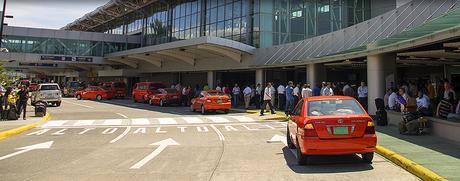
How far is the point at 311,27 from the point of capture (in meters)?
37.5

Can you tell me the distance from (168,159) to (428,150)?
20.5 feet

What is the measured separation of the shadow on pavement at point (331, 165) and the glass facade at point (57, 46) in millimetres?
48734

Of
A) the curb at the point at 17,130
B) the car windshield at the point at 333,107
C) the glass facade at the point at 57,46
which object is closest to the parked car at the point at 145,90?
the curb at the point at 17,130

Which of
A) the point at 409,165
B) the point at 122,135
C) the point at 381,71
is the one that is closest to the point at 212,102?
the point at 122,135

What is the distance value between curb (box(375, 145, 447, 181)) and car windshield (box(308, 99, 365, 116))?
4.26 ft

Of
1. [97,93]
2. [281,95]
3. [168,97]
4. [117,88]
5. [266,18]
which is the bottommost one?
[168,97]

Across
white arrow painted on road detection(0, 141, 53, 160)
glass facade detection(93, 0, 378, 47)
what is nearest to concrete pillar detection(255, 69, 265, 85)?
glass facade detection(93, 0, 378, 47)

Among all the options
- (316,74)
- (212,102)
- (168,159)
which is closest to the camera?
(168,159)

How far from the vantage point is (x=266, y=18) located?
3509cm

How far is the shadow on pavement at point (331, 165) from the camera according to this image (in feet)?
24.7

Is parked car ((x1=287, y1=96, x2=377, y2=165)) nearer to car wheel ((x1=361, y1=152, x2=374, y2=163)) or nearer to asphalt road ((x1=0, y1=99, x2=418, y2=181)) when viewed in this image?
car wheel ((x1=361, y1=152, x2=374, y2=163))

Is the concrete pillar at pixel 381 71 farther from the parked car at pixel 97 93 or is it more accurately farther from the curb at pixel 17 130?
the parked car at pixel 97 93

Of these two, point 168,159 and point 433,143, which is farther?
point 433,143

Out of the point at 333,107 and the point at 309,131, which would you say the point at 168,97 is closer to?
the point at 333,107
